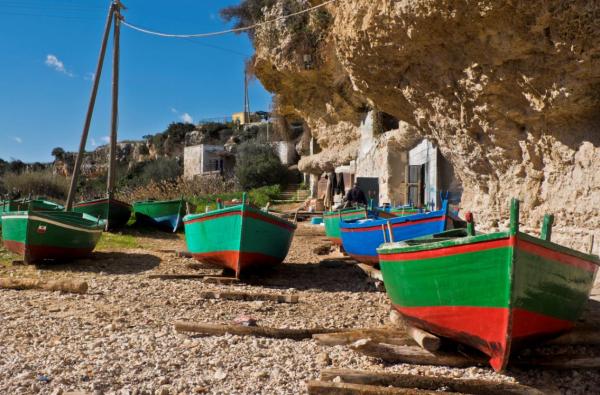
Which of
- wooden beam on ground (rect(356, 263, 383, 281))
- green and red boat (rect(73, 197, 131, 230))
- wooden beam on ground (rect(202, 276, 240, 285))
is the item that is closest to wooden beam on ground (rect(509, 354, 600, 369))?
wooden beam on ground (rect(356, 263, 383, 281))

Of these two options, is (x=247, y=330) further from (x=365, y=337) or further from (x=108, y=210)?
(x=108, y=210)

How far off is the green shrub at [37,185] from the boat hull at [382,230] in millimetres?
27725

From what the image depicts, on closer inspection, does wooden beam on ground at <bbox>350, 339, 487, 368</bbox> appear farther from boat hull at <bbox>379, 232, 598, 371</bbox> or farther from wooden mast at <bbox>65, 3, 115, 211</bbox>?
wooden mast at <bbox>65, 3, 115, 211</bbox>

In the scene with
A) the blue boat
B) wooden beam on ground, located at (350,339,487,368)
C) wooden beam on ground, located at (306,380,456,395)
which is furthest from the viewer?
the blue boat

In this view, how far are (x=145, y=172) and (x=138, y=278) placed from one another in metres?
36.8

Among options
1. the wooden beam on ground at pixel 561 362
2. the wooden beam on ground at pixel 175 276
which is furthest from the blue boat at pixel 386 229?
the wooden beam on ground at pixel 175 276

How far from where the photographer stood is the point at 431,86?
26.9ft

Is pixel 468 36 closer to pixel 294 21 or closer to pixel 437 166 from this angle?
pixel 437 166

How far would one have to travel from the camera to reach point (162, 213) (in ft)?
56.5

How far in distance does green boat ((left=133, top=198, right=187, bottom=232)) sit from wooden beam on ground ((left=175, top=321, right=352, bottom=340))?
40.9 ft

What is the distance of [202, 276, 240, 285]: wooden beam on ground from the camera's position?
26.3 feet

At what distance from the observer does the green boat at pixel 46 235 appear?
9172 millimetres

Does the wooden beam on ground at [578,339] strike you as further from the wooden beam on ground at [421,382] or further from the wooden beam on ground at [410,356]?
the wooden beam on ground at [421,382]

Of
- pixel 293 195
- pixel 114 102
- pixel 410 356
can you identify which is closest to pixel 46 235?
pixel 410 356
